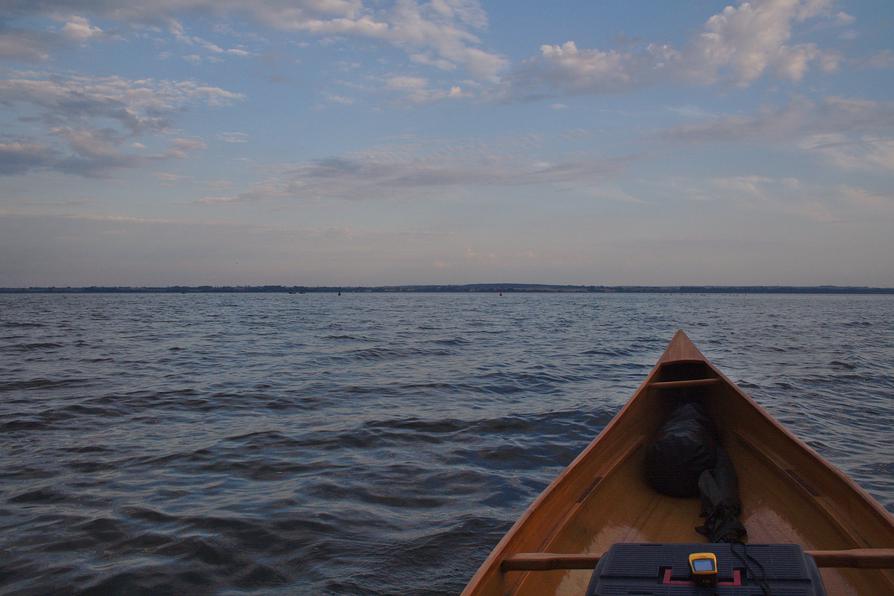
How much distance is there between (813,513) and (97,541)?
20.9 feet

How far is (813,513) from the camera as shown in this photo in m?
5.12

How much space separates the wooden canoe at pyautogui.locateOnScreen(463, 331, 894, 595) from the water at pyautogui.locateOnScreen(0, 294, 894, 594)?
39.9 inches

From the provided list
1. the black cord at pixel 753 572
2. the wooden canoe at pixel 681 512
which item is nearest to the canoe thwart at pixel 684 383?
the wooden canoe at pixel 681 512

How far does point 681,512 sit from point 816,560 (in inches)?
87.4

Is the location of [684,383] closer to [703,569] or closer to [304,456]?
[304,456]

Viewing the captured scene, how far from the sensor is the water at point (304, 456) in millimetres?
5285

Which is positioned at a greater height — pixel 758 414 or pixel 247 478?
pixel 758 414

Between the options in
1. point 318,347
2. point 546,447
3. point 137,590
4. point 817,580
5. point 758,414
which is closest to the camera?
point 817,580

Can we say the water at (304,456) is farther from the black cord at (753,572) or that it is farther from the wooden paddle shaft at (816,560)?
the black cord at (753,572)

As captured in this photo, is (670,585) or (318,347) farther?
(318,347)

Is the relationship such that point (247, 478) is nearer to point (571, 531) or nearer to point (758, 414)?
point (571, 531)

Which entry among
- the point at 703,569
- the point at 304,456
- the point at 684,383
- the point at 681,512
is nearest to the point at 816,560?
the point at 703,569

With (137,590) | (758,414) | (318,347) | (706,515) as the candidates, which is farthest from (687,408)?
(318,347)

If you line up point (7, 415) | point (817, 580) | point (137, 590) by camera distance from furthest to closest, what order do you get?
point (7, 415) → point (137, 590) → point (817, 580)
